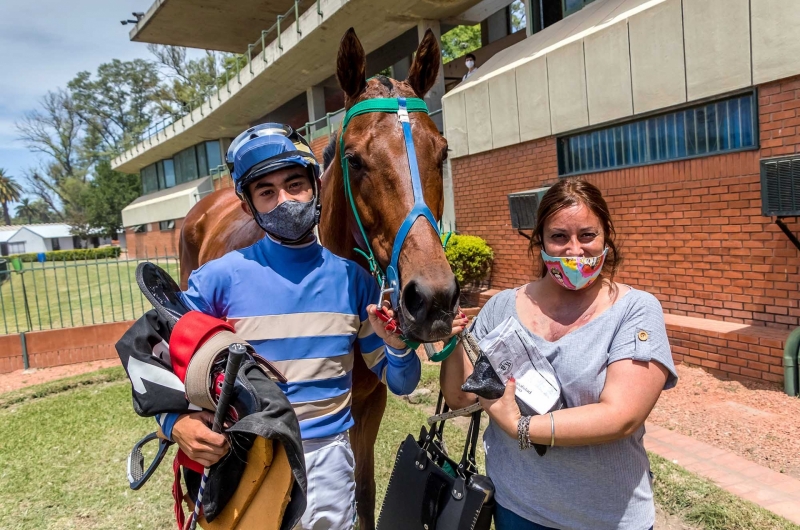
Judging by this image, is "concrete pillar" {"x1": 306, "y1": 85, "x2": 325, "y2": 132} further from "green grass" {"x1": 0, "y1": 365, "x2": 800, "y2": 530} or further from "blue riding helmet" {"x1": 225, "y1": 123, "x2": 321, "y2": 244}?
"blue riding helmet" {"x1": 225, "y1": 123, "x2": 321, "y2": 244}

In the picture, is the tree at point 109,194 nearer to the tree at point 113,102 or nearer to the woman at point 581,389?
the tree at point 113,102

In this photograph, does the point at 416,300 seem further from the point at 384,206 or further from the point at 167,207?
the point at 167,207

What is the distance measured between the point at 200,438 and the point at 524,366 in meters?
1.03

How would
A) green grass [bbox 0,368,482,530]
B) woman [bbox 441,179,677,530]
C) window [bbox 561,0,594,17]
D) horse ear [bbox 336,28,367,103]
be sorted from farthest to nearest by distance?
window [bbox 561,0,594,17] → green grass [bbox 0,368,482,530] → horse ear [bbox 336,28,367,103] → woman [bbox 441,179,677,530]

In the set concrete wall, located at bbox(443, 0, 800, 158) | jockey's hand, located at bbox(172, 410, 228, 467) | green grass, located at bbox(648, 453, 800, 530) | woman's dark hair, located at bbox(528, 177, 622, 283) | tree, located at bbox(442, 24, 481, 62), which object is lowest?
green grass, located at bbox(648, 453, 800, 530)

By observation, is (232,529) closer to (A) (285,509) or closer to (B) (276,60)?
(A) (285,509)

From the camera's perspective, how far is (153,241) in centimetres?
3334

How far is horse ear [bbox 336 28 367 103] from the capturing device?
2.22 m

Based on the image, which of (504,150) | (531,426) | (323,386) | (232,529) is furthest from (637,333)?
(504,150)

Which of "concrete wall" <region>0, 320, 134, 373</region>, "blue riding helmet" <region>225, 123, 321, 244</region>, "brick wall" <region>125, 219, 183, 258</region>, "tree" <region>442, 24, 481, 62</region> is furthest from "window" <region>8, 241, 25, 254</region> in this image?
"blue riding helmet" <region>225, 123, 321, 244</region>

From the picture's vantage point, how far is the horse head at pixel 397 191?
168 centimetres

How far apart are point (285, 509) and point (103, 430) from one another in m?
5.05

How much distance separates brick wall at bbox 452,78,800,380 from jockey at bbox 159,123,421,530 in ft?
12.6

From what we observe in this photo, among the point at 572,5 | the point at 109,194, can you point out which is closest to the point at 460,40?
the point at 572,5
